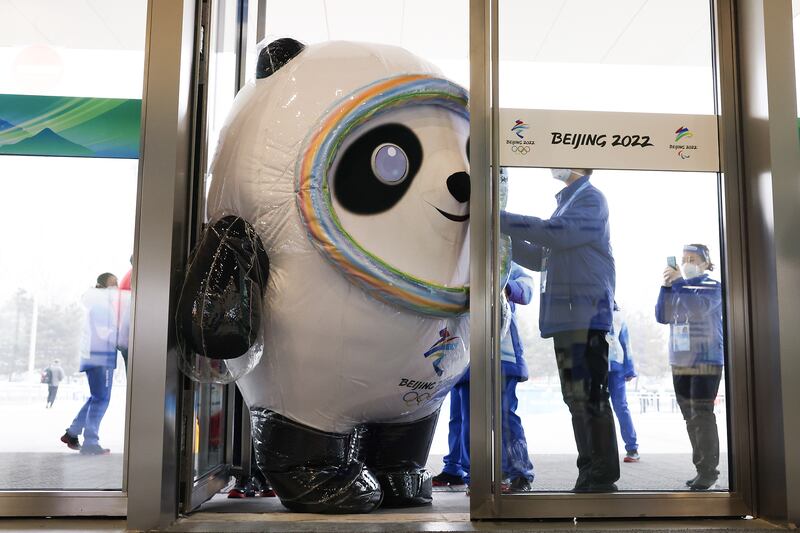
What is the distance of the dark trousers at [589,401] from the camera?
2.83m

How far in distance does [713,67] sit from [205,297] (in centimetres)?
212

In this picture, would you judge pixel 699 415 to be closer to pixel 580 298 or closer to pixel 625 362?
pixel 625 362

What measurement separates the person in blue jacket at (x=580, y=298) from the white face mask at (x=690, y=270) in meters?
0.29

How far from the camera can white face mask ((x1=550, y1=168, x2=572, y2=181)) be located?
289cm

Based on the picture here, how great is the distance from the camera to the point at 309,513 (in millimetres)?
2771

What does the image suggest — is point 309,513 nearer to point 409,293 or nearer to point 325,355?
point 325,355

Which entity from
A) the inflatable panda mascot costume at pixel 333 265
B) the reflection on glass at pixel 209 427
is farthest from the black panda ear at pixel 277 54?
the reflection on glass at pixel 209 427

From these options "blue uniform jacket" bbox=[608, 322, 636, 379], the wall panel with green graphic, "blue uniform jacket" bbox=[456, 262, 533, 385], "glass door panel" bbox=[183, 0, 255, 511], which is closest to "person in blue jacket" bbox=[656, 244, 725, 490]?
"blue uniform jacket" bbox=[608, 322, 636, 379]

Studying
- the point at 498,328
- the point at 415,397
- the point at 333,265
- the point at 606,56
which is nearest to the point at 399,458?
the point at 415,397

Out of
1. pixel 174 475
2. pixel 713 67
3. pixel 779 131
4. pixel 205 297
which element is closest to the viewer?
pixel 205 297

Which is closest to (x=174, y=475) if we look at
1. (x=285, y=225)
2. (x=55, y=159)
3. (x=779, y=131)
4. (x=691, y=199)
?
(x=285, y=225)

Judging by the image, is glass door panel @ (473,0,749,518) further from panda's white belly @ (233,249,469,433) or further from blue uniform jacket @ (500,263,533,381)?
panda's white belly @ (233,249,469,433)

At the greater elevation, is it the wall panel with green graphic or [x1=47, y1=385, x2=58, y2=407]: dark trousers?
the wall panel with green graphic

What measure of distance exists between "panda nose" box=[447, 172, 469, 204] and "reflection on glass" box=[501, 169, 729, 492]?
6.8 inches
